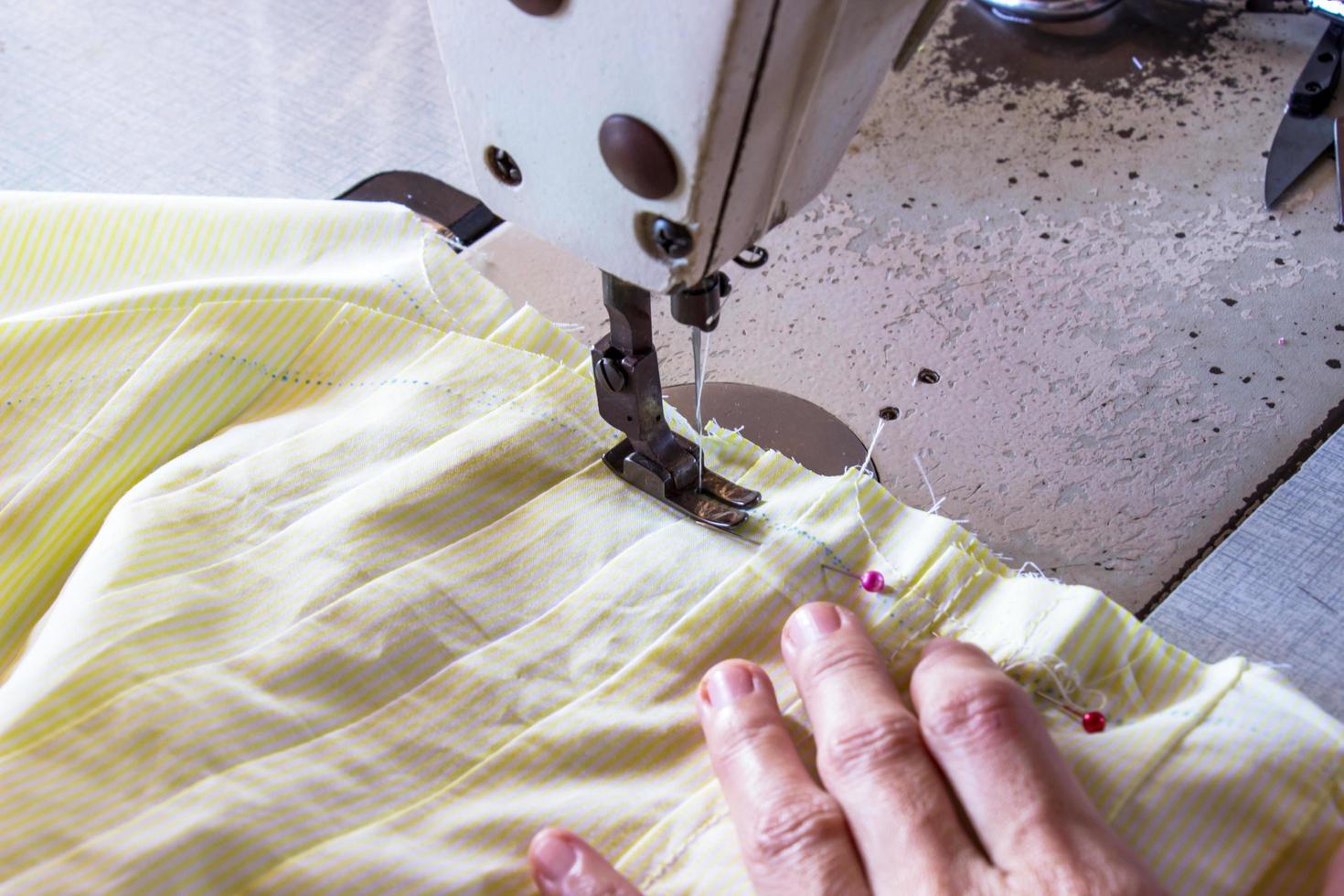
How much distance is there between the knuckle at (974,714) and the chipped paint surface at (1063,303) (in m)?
0.34

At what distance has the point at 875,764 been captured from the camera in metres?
0.78

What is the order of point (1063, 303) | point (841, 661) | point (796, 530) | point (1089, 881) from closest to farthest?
point (1089, 881), point (841, 661), point (796, 530), point (1063, 303)

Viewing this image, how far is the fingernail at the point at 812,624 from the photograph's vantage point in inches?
33.9

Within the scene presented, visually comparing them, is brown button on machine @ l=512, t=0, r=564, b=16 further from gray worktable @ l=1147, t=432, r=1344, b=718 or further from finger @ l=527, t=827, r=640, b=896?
gray worktable @ l=1147, t=432, r=1344, b=718

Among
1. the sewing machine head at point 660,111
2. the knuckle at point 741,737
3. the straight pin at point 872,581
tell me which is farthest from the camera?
the straight pin at point 872,581

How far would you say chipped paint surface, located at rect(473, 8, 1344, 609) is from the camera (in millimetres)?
1194

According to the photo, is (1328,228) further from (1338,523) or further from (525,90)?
A: (525,90)

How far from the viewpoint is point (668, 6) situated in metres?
0.69

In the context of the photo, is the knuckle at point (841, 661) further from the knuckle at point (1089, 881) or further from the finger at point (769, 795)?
the knuckle at point (1089, 881)

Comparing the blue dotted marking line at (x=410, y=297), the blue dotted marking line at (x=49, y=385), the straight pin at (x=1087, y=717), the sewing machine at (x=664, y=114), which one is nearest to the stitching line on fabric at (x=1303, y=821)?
the straight pin at (x=1087, y=717)

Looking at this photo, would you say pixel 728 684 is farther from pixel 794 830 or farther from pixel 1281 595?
pixel 1281 595

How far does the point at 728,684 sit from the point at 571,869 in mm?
162

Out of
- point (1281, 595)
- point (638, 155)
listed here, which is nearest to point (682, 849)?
point (638, 155)

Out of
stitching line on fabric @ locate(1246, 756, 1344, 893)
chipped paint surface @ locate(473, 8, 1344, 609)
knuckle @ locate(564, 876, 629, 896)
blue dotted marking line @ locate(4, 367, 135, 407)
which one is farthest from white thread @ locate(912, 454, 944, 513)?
blue dotted marking line @ locate(4, 367, 135, 407)
